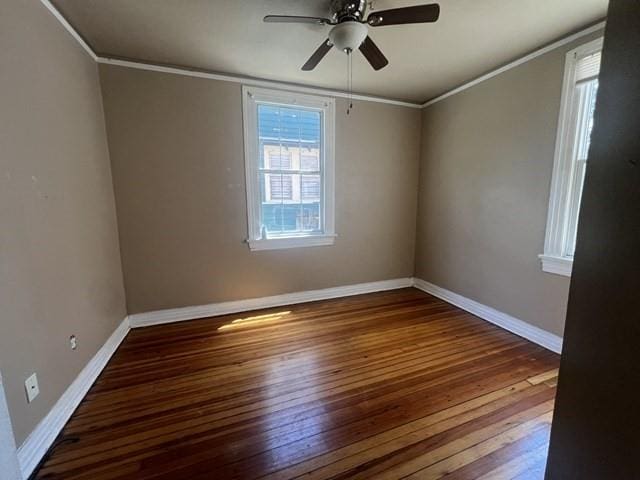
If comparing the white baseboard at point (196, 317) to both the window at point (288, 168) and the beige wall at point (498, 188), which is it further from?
the window at point (288, 168)

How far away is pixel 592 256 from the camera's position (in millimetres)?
865

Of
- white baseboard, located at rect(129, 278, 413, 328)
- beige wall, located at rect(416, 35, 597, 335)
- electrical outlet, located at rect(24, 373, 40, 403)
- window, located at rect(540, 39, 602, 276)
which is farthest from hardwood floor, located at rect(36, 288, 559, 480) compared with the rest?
window, located at rect(540, 39, 602, 276)

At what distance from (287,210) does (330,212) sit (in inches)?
21.0

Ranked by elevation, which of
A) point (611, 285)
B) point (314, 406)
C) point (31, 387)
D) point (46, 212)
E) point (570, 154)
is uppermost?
point (570, 154)

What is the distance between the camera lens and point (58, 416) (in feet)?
5.16

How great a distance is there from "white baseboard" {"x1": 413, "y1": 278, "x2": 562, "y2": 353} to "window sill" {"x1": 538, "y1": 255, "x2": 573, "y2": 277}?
21.5 inches

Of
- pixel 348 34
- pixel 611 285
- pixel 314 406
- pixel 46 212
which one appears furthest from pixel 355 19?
pixel 314 406

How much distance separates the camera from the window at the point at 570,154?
7.02 ft

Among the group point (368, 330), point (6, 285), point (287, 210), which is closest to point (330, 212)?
point (287, 210)

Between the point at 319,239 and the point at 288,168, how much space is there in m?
0.92

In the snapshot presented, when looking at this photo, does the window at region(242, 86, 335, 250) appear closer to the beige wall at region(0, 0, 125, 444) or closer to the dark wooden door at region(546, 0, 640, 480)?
the beige wall at region(0, 0, 125, 444)

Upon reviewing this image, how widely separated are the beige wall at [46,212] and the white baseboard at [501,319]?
355cm

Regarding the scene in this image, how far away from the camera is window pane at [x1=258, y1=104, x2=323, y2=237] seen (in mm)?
3182

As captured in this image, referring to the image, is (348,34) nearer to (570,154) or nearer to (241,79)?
(241,79)
